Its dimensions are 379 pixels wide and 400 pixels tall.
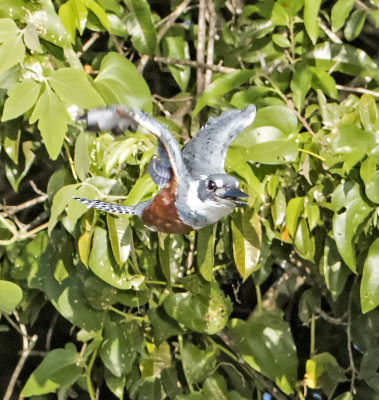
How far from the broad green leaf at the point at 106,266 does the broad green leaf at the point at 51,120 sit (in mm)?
284

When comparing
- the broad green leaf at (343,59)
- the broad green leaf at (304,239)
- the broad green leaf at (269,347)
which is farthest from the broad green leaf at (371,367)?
the broad green leaf at (343,59)

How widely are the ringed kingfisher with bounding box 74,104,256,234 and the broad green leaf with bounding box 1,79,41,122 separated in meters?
0.24

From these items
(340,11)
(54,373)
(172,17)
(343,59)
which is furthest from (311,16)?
(54,373)

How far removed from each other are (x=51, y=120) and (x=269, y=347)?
0.71m

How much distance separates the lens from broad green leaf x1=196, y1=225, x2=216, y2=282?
136cm

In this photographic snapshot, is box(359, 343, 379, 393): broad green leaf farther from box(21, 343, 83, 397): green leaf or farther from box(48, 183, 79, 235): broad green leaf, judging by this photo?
box(48, 183, 79, 235): broad green leaf

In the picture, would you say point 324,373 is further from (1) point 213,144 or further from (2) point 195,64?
(1) point 213,144

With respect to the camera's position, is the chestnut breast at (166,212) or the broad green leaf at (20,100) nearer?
the chestnut breast at (166,212)

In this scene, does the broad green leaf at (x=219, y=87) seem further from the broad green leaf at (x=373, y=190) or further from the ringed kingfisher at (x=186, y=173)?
the ringed kingfisher at (x=186, y=173)

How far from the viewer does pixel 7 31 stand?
117cm

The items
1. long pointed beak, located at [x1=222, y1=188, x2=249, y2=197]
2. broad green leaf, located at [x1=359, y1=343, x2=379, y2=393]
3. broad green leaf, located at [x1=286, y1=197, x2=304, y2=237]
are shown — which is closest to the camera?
long pointed beak, located at [x1=222, y1=188, x2=249, y2=197]

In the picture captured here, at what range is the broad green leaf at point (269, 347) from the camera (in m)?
1.58

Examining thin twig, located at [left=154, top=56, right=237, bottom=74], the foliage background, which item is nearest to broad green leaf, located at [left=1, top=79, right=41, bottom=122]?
the foliage background

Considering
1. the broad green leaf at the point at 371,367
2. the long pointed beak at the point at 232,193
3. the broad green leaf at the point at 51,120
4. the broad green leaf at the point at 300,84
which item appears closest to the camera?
the long pointed beak at the point at 232,193
